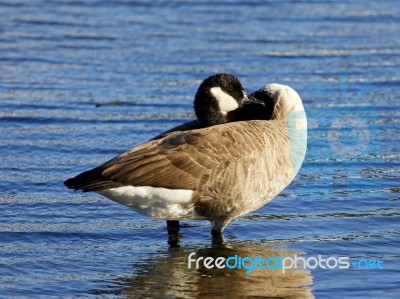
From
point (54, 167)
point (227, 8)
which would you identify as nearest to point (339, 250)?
point (54, 167)

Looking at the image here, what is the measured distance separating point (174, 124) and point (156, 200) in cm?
413

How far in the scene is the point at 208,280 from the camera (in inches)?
294

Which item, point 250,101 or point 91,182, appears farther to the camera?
point 250,101

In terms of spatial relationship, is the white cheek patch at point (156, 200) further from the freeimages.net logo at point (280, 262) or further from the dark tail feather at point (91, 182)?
the freeimages.net logo at point (280, 262)

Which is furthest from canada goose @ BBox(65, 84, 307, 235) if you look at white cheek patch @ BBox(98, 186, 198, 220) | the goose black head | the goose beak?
the goose beak

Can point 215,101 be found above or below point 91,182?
above

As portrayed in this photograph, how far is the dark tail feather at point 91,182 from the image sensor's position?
745 centimetres

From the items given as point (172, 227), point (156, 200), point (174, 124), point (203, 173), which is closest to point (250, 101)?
point (203, 173)

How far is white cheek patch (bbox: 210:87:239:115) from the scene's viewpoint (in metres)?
8.48

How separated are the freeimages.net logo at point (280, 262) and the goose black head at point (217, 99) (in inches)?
52.1

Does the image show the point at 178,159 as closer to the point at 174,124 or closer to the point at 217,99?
the point at 217,99

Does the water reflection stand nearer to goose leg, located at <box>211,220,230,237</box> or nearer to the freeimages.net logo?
the freeimages.net logo

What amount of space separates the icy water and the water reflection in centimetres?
2

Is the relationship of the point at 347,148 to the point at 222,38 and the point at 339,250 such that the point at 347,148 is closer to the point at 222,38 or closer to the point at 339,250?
the point at 339,250
